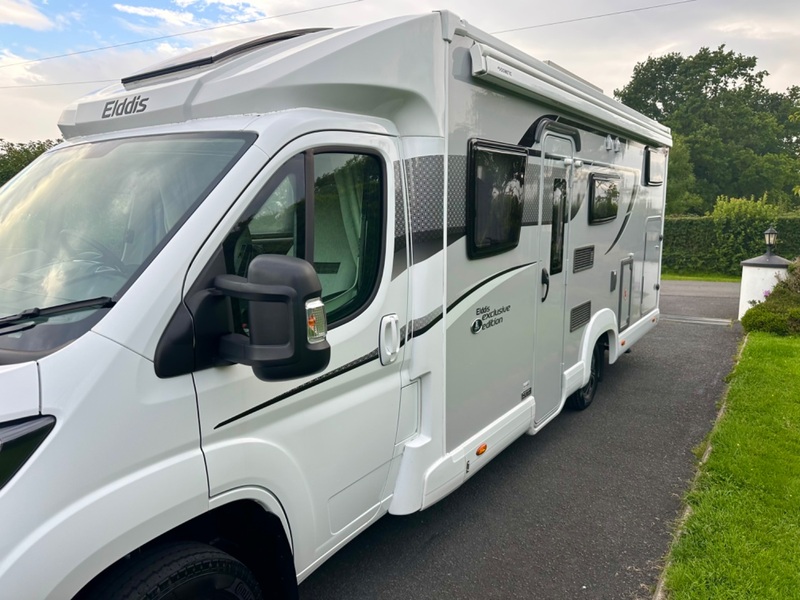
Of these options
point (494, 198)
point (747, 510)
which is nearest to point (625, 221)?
point (494, 198)

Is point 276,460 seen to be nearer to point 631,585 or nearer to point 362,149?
point 362,149

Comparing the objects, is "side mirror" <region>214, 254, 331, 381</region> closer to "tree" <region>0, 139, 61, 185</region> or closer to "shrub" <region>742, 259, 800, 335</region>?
"shrub" <region>742, 259, 800, 335</region>

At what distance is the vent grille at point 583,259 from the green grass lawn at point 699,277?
15609mm

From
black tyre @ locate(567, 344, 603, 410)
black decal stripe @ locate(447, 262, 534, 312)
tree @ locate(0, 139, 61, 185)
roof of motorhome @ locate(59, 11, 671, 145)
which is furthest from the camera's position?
tree @ locate(0, 139, 61, 185)

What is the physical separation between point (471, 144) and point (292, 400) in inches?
69.5

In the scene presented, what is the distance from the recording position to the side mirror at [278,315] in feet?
5.56

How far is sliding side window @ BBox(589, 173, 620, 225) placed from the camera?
196 inches

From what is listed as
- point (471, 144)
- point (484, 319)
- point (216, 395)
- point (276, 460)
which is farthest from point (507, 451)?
point (216, 395)

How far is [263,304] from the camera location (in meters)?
1.71

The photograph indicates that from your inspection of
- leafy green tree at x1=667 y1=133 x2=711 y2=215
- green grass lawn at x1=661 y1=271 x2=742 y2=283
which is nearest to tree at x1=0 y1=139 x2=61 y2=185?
green grass lawn at x1=661 y1=271 x2=742 y2=283

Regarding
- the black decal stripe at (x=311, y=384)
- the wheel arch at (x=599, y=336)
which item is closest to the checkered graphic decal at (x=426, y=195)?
the black decal stripe at (x=311, y=384)

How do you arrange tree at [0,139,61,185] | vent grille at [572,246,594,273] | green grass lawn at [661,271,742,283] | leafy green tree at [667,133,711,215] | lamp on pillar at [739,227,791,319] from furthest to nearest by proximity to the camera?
leafy green tree at [667,133,711,215], green grass lawn at [661,271,742,283], tree at [0,139,61,185], lamp on pillar at [739,227,791,319], vent grille at [572,246,594,273]

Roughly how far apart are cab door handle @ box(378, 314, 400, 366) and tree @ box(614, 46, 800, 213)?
118ft

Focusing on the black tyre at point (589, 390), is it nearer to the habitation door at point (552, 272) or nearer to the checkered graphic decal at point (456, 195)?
the habitation door at point (552, 272)
